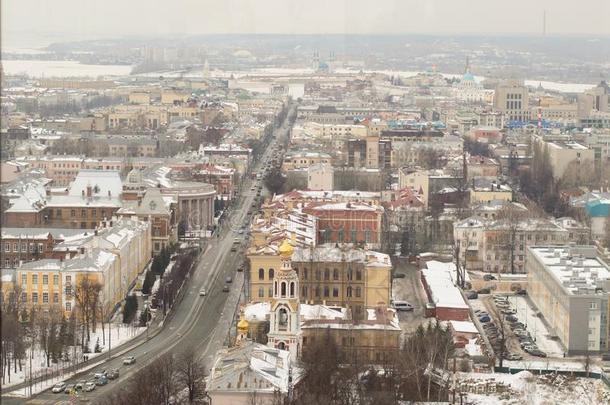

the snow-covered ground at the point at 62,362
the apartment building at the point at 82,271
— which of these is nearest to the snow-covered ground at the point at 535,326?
the snow-covered ground at the point at 62,362

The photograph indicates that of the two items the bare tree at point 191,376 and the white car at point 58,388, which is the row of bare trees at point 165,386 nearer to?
the bare tree at point 191,376

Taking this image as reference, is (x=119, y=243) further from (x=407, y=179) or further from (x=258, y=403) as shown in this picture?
(x=407, y=179)

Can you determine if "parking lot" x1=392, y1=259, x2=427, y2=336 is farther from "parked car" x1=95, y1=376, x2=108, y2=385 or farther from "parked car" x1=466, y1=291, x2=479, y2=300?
"parked car" x1=95, y1=376, x2=108, y2=385

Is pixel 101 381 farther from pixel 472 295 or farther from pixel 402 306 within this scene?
pixel 472 295

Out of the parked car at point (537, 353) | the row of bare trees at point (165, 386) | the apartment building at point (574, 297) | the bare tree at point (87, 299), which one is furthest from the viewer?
the bare tree at point (87, 299)

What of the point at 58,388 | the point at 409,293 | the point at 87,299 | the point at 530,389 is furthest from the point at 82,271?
the point at 530,389
